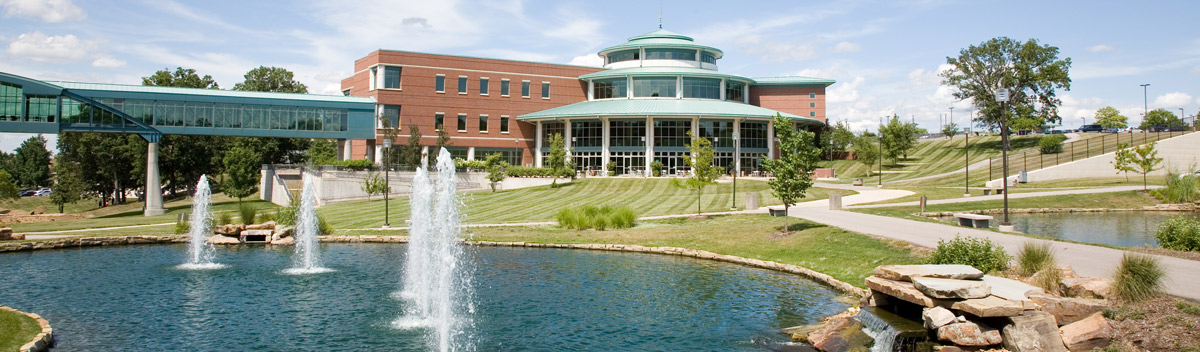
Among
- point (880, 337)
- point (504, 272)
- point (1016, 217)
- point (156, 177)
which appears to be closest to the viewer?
point (880, 337)

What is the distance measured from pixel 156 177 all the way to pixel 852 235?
47030 mm

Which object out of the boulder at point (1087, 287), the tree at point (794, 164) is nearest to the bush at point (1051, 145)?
the tree at point (794, 164)

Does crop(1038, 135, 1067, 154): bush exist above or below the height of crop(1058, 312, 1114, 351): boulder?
above

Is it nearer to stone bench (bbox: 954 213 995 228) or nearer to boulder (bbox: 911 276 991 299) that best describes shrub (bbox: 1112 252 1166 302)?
boulder (bbox: 911 276 991 299)

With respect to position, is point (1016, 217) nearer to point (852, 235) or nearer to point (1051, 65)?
point (852, 235)

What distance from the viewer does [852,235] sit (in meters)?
25.5

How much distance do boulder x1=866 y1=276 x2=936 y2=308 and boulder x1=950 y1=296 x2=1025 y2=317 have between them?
691 mm

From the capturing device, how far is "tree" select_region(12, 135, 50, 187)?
369 ft

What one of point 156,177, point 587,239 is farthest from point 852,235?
point 156,177

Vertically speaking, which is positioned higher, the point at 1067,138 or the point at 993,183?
the point at 1067,138

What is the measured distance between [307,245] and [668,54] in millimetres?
52279

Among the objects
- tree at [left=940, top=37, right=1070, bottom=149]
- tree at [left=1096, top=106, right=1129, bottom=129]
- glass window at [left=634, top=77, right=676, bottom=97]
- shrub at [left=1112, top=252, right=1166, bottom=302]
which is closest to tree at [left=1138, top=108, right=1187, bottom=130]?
tree at [left=1096, top=106, right=1129, bottom=129]

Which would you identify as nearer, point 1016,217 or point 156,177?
point 1016,217

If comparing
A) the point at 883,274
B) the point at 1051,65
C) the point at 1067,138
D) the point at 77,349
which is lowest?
the point at 77,349
